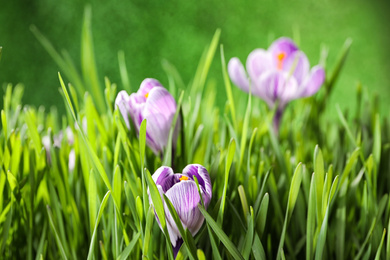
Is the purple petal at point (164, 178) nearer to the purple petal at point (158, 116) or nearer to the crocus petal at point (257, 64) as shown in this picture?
the purple petal at point (158, 116)

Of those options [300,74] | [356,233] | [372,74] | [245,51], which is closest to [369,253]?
[356,233]

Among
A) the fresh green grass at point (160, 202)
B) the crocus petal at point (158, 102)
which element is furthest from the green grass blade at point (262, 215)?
the crocus petal at point (158, 102)

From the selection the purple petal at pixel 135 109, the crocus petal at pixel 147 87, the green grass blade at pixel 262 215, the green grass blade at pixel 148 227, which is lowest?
the green grass blade at pixel 262 215

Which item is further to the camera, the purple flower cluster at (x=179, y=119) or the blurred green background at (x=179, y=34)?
the blurred green background at (x=179, y=34)

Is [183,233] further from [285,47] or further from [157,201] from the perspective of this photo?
[285,47]

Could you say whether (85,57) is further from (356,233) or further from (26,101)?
(26,101)

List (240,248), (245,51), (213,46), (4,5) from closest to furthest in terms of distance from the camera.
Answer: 1. (240,248)
2. (213,46)
3. (4,5)
4. (245,51)
